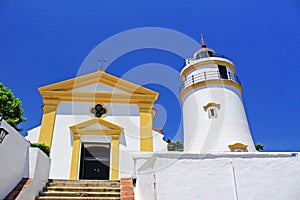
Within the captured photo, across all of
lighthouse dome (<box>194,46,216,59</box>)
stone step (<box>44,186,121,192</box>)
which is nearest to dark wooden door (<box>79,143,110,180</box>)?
stone step (<box>44,186,121,192</box>)

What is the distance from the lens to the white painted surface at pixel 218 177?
6199mm

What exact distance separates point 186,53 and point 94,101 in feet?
21.6

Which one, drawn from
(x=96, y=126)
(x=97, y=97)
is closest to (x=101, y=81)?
(x=97, y=97)

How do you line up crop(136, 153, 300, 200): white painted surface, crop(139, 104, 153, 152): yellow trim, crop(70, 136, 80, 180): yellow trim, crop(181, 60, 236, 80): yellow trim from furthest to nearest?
1. crop(181, 60, 236, 80): yellow trim
2. crop(139, 104, 153, 152): yellow trim
3. crop(70, 136, 80, 180): yellow trim
4. crop(136, 153, 300, 200): white painted surface

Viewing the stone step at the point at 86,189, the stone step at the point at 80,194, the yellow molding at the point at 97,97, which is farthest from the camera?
the yellow molding at the point at 97,97

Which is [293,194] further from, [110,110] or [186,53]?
[186,53]

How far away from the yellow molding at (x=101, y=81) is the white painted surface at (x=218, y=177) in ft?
20.9

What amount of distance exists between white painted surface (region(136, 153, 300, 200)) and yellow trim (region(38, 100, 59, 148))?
6.14 m

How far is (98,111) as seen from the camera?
40.2 feet

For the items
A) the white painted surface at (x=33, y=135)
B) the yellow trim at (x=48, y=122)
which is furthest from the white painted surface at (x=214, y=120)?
the white painted surface at (x=33, y=135)

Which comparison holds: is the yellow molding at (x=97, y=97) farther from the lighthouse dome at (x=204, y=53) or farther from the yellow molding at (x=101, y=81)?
the lighthouse dome at (x=204, y=53)

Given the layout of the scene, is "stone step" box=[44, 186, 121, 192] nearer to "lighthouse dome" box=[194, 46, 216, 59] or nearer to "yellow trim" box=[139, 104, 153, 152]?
"yellow trim" box=[139, 104, 153, 152]

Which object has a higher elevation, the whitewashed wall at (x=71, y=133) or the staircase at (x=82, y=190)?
the whitewashed wall at (x=71, y=133)

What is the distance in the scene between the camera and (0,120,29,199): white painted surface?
5.84 metres
